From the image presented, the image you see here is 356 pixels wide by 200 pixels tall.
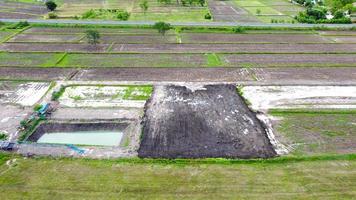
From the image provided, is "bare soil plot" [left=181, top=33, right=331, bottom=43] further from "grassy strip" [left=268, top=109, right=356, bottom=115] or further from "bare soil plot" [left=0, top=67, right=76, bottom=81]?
"grassy strip" [left=268, top=109, right=356, bottom=115]

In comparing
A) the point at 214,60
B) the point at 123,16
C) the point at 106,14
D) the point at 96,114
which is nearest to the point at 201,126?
the point at 96,114


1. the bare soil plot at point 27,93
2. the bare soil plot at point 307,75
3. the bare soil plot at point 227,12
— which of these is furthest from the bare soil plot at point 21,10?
the bare soil plot at point 307,75

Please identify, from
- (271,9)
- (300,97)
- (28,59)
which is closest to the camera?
(300,97)

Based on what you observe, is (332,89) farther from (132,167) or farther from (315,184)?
(132,167)

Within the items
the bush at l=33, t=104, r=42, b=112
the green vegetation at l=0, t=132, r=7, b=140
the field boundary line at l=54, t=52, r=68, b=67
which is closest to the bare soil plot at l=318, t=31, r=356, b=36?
the field boundary line at l=54, t=52, r=68, b=67

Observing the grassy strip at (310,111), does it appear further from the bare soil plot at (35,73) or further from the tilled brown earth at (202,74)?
the bare soil plot at (35,73)

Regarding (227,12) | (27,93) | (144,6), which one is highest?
(144,6)

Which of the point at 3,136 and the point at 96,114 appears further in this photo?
the point at 96,114

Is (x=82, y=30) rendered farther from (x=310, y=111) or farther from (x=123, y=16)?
(x=310, y=111)
